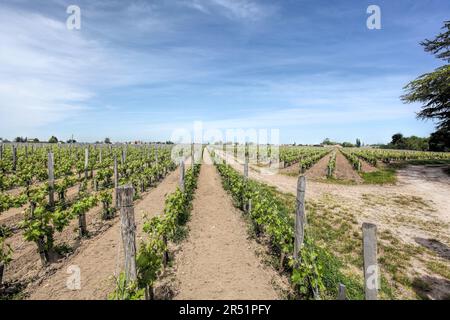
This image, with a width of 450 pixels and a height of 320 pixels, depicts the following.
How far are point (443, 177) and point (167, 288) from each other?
26.2 metres

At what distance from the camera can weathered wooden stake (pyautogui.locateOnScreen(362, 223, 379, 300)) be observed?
3.06 meters

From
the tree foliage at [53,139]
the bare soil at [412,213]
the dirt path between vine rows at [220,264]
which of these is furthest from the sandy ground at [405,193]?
the tree foliage at [53,139]

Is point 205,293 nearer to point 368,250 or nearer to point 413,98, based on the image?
point 368,250

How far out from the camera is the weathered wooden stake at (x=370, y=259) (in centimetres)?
306

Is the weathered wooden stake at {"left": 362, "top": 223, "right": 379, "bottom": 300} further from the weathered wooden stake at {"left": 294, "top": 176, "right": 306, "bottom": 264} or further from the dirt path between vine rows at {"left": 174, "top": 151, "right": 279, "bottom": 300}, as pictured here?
the dirt path between vine rows at {"left": 174, "top": 151, "right": 279, "bottom": 300}

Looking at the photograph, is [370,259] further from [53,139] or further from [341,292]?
[53,139]

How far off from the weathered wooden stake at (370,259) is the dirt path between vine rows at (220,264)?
2175 millimetres

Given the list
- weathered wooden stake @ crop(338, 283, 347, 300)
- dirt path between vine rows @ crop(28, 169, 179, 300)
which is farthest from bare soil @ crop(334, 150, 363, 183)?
weathered wooden stake @ crop(338, 283, 347, 300)

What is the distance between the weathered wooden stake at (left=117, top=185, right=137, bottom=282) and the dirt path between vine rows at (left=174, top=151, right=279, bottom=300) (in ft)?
4.50

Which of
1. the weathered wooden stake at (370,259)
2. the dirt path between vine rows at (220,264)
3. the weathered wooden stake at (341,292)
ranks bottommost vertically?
the dirt path between vine rows at (220,264)

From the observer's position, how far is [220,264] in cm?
609

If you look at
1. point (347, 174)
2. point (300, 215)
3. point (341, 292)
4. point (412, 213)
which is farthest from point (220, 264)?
point (347, 174)

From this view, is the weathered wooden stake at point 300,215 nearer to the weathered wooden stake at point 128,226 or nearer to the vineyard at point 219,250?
the vineyard at point 219,250
